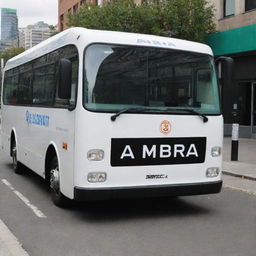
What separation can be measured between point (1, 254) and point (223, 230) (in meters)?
2.95

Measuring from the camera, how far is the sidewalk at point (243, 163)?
1201 centimetres

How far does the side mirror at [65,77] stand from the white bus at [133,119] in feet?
0.05

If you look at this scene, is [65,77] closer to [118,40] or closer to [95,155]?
[118,40]

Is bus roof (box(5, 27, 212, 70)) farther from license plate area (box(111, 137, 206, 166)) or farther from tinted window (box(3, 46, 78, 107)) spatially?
license plate area (box(111, 137, 206, 166))

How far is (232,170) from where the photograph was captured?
12.5 meters

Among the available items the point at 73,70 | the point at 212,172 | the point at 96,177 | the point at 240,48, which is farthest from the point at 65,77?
the point at 240,48

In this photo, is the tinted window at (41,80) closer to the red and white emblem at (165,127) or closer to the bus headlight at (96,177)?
the bus headlight at (96,177)

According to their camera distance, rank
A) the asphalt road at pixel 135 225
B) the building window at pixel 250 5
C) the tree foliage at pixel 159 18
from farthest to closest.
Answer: the tree foliage at pixel 159 18 < the building window at pixel 250 5 < the asphalt road at pixel 135 225

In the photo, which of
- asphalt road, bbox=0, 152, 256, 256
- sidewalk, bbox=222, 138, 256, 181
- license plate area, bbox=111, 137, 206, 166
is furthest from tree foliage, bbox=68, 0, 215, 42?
license plate area, bbox=111, 137, 206, 166

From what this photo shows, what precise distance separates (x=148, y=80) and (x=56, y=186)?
Answer: 2281 mm

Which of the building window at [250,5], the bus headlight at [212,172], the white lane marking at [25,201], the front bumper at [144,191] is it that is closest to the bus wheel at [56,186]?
the white lane marking at [25,201]

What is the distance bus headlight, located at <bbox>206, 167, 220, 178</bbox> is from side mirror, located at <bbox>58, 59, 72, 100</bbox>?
2.43 meters

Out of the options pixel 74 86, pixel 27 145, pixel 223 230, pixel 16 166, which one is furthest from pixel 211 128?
pixel 16 166

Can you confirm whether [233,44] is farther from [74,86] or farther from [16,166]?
[74,86]
